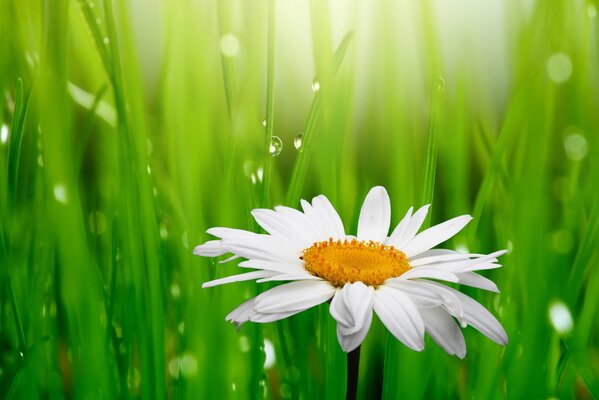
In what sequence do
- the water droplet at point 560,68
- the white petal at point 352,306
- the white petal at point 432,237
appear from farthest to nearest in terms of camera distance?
the water droplet at point 560,68 → the white petal at point 432,237 → the white petal at point 352,306

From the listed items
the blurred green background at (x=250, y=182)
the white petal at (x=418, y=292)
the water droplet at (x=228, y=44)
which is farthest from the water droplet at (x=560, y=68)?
the white petal at (x=418, y=292)

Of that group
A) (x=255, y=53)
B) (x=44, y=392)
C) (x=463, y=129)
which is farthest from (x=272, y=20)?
(x=44, y=392)

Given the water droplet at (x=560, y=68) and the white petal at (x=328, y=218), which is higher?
the water droplet at (x=560, y=68)

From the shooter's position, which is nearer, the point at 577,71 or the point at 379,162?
the point at 577,71

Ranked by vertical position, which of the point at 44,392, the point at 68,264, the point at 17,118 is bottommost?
the point at 44,392

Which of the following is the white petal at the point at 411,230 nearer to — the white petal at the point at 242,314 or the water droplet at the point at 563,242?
the white petal at the point at 242,314

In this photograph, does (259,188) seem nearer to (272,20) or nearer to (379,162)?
(272,20)

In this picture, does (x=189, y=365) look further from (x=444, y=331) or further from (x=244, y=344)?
(x=444, y=331)
